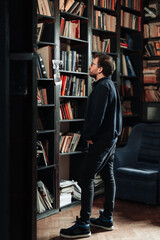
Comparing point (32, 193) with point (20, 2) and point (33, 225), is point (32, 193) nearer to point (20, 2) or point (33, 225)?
point (33, 225)

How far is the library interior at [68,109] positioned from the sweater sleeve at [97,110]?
20.3 inches

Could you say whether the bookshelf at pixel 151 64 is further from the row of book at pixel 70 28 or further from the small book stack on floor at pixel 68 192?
the small book stack on floor at pixel 68 192

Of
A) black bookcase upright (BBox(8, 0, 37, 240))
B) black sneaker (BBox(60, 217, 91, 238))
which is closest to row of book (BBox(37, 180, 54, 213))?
black sneaker (BBox(60, 217, 91, 238))

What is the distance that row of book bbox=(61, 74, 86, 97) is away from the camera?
4.11 meters

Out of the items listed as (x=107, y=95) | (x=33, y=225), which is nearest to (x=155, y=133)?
(x=107, y=95)

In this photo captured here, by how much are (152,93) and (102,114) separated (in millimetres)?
2393

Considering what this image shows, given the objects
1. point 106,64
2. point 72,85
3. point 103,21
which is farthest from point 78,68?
point 106,64

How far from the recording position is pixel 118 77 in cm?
491

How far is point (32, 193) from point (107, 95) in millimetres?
1679

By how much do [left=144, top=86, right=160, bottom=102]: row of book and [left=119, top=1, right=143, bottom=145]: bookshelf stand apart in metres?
0.12

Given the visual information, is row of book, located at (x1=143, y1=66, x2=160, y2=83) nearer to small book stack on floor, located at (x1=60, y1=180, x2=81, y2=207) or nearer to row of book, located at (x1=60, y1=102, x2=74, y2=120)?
row of book, located at (x1=60, y1=102, x2=74, y2=120)

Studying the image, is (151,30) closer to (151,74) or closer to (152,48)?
(152,48)

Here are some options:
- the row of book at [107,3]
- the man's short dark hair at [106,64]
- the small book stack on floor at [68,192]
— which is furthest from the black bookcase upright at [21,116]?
the row of book at [107,3]

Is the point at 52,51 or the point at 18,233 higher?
the point at 52,51
